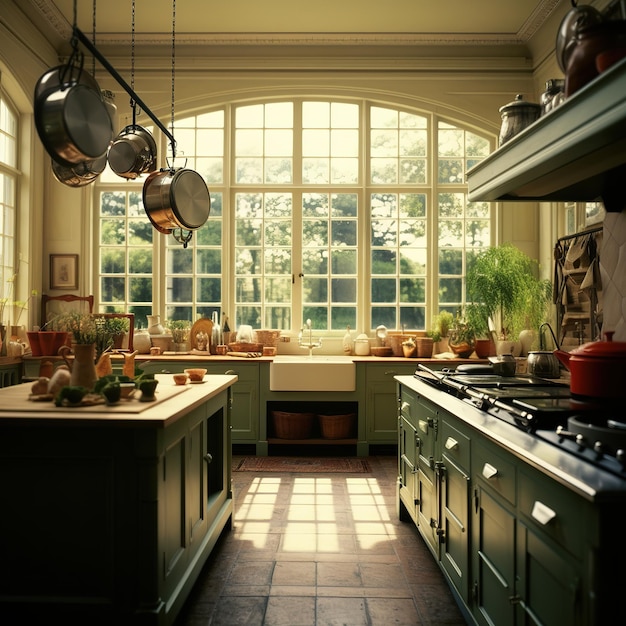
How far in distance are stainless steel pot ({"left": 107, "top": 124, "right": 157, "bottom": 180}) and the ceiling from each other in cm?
251

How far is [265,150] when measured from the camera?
6.05 m

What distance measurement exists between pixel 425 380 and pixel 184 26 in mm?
4107

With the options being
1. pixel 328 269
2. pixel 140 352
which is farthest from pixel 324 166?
pixel 140 352

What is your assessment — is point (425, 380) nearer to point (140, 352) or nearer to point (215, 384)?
point (215, 384)

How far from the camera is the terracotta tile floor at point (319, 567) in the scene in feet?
8.16

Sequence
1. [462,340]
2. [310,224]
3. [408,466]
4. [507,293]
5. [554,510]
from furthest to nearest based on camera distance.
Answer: [310,224], [462,340], [507,293], [408,466], [554,510]

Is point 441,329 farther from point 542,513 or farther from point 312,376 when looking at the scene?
point 542,513

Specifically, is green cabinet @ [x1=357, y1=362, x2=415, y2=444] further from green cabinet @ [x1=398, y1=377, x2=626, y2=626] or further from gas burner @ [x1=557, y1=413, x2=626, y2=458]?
gas burner @ [x1=557, y1=413, x2=626, y2=458]

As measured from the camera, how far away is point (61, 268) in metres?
5.78

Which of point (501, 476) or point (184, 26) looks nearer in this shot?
point (501, 476)

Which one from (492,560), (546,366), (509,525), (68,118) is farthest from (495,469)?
(68,118)

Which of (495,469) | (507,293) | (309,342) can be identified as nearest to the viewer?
(495,469)

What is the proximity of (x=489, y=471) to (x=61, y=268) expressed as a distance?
499 cm

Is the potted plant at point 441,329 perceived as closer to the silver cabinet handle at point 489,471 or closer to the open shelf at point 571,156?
the open shelf at point 571,156
